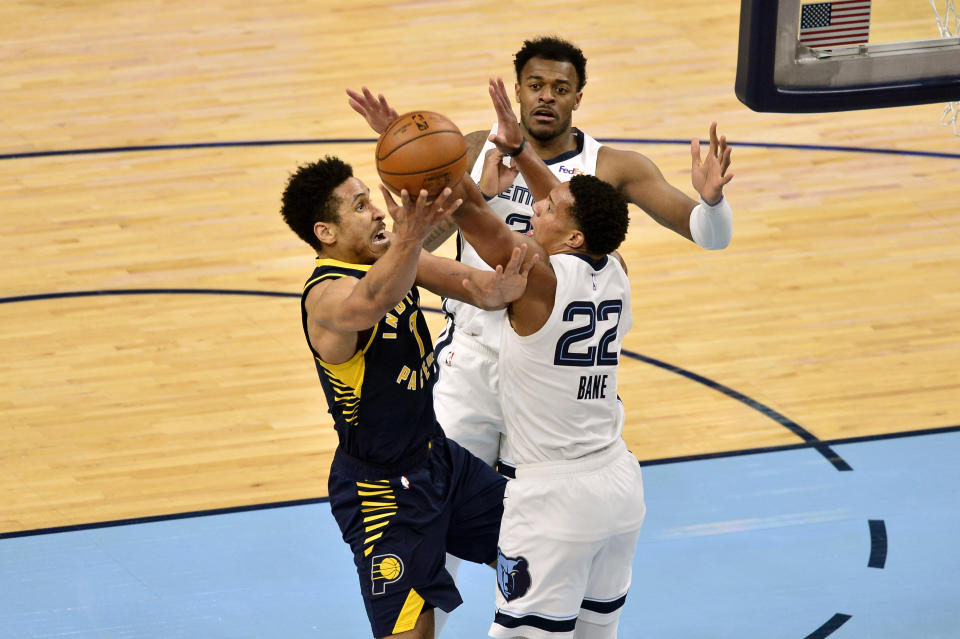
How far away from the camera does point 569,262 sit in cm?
471

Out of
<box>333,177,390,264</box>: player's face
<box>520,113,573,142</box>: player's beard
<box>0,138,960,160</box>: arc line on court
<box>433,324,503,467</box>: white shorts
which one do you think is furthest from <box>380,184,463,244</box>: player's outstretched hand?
<box>0,138,960,160</box>: arc line on court

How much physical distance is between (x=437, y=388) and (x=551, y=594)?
1398 millimetres

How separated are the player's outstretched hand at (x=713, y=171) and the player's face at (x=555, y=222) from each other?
730 millimetres

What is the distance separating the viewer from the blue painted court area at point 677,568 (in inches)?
236

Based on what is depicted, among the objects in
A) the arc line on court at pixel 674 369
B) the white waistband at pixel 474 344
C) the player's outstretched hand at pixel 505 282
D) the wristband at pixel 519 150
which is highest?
the wristband at pixel 519 150

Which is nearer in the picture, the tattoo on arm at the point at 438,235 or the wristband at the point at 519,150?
the wristband at the point at 519,150

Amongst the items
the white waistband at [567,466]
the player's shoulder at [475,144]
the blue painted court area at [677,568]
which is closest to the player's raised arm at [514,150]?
the player's shoulder at [475,144]

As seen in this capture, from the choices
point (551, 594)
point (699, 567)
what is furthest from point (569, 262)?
point (699, 567)

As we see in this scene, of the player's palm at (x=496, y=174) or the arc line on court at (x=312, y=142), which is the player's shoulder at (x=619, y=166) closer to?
the player's palm at (x=496, y=174)

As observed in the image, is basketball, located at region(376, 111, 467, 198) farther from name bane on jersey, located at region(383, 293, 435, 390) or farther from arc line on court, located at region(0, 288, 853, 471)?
arc line on court, located at region(0, 288, 853, 471)

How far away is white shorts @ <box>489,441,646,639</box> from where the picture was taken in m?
4.74

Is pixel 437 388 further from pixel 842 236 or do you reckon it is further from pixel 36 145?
pixel 36 145

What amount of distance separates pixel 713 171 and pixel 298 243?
5333 millimetres

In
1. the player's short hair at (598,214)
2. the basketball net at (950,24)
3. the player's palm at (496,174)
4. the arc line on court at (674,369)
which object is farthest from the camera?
the basketball net at (950,24)
